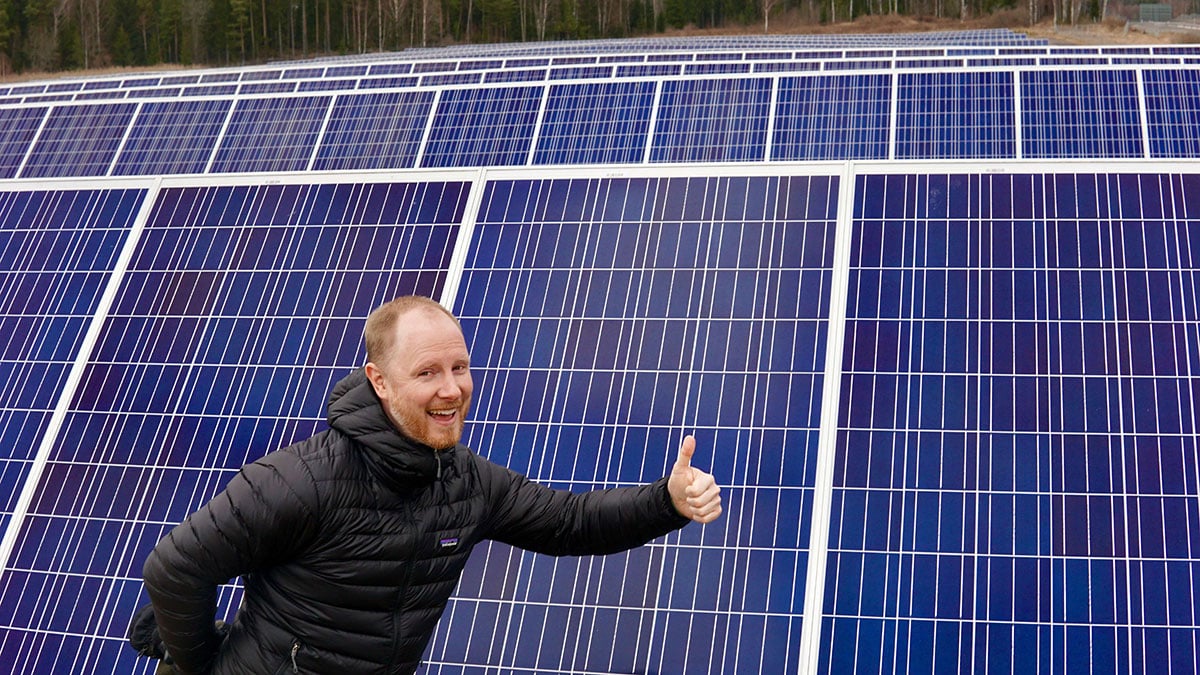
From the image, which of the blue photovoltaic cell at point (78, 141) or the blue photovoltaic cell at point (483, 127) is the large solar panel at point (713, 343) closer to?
the blue photovoltaic cell at point (483, 127)

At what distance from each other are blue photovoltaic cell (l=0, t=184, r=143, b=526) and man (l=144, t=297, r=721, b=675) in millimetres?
9291

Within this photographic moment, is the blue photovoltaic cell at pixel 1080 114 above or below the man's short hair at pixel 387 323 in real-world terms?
below

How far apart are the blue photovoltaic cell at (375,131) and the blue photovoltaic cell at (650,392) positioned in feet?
6.31

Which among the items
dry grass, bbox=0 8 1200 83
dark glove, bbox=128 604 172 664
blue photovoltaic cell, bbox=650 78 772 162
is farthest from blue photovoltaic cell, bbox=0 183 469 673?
dry grass, bbox=0 8 1200 83

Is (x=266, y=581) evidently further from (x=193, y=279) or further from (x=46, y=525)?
(x=193, y=279)

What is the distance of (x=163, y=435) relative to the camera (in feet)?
43.6

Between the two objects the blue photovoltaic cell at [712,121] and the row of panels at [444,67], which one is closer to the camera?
the blue photovoltaic cell at [712,121]

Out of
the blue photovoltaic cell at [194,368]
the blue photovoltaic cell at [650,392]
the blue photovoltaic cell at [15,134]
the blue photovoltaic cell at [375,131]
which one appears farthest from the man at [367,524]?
the blue photovoltaic cell at [15,134]

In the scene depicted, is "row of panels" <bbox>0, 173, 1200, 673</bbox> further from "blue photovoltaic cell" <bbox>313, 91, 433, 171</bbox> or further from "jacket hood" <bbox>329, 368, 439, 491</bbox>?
"jacket hood" <bbox>329, 368, 439, 491</bbox>

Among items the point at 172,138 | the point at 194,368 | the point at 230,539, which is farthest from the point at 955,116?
the point at 230,539

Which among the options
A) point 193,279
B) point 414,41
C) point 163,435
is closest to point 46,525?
point 163,435

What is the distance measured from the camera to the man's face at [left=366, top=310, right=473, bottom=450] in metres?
4.63

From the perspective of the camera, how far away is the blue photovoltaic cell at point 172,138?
16719 mm

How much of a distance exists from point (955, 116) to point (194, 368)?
827cm
